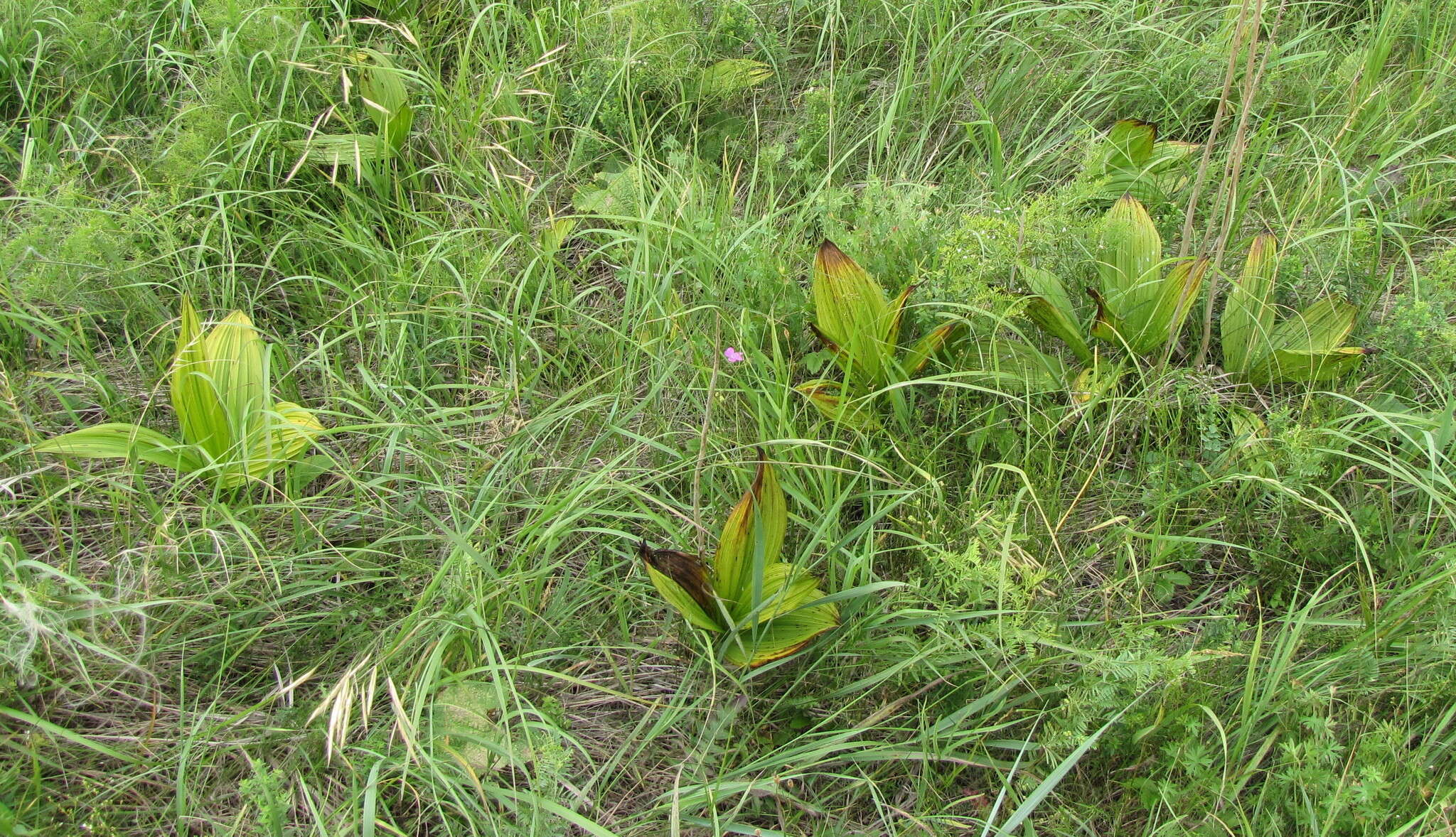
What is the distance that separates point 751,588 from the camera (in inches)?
62.2

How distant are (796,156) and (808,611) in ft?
4.22

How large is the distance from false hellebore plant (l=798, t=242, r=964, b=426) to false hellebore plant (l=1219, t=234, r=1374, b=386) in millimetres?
558

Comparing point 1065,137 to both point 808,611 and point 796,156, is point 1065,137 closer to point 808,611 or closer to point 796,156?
point 796,156

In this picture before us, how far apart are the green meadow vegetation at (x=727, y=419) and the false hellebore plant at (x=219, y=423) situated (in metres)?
0.01

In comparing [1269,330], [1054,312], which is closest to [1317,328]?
[1269,330]

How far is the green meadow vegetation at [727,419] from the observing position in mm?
1500

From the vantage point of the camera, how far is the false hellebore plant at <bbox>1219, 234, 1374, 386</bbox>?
188cm

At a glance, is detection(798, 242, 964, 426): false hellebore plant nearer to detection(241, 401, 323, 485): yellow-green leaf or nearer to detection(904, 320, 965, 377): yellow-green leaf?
detection(904, 320, 965, 377): yellow-green leaf

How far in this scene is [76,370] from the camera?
2.06 meters

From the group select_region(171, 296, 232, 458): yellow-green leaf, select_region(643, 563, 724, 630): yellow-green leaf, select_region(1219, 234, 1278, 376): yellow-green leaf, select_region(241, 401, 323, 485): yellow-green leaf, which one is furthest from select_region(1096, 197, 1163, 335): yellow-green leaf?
select_region(171, 296, 232, 458): yellow-green leaf

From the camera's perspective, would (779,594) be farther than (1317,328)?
No

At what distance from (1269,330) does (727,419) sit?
109 centimetres

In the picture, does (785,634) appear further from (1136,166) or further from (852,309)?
(1136,166)

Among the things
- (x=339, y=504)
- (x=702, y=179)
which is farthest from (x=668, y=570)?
(x=702, y=179)
